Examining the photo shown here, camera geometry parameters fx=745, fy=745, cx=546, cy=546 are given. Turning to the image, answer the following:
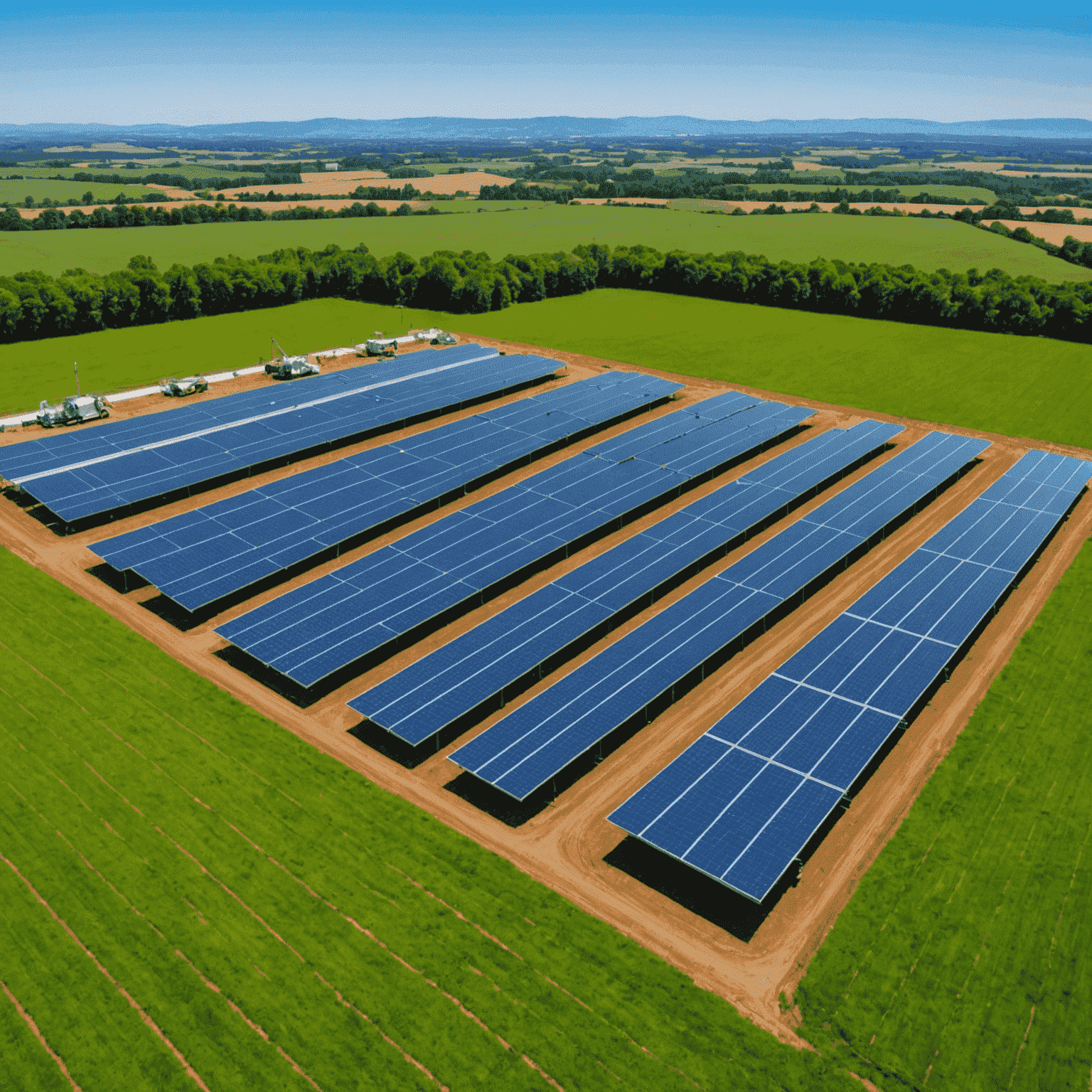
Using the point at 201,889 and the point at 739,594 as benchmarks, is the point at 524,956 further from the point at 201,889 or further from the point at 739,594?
the point at 739,594

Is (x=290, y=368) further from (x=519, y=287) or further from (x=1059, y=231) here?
(x=1059, y=231)

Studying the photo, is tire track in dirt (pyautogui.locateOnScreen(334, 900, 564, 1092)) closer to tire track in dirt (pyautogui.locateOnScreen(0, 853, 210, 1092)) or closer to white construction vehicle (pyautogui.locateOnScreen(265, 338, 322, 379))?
tire track in dirt (pyautogui.locateOnScreen(0, 853, 210, 1092))

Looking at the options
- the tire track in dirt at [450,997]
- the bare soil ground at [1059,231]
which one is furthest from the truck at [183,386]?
the bare soil ground at [1059,231]

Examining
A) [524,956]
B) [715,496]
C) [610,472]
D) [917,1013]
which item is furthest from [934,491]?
[524,956]

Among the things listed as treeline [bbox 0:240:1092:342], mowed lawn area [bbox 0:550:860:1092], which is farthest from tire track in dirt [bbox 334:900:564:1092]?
treeline [bbox 0:240:1092:342]

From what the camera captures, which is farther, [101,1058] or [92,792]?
[92,792]

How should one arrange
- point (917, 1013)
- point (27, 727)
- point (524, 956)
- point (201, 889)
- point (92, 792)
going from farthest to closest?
1. point (27, 727)
2. point (92, 792)
3. point (201, 889)
4. point (524, 956)
5. point (917, 1013)

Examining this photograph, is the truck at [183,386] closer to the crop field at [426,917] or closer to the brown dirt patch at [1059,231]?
the crop field at [426,917]

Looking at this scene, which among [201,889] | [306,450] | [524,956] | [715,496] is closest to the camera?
[524,956]
